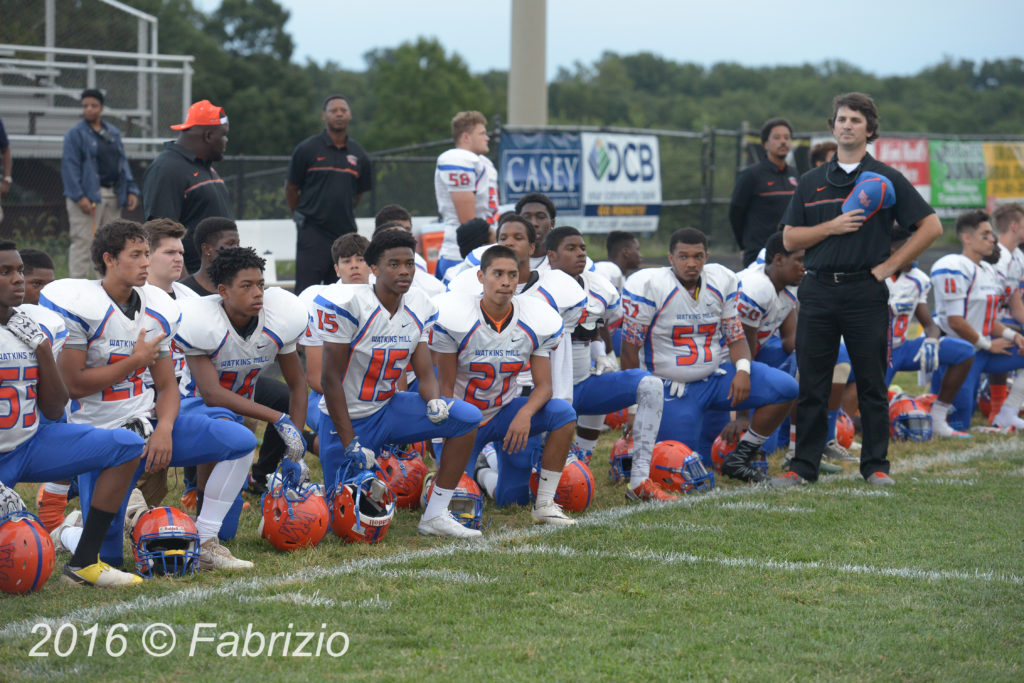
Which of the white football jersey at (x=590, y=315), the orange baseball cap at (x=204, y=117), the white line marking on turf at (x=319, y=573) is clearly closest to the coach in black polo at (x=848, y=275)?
the white line marking on turf at (x=319, y=573)

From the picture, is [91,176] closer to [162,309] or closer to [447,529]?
[162,309]

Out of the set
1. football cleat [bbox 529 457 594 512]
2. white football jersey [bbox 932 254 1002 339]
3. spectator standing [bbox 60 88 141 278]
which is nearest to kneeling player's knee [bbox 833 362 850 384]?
white football jersey [bbox 932 254 1002 339]

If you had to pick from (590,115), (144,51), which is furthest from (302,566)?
(590,115)

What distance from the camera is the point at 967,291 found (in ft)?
30.1

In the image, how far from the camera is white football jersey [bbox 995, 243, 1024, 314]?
9.52 metres

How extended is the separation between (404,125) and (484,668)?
61731mm

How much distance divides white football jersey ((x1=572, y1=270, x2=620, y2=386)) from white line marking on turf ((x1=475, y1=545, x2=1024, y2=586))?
1.72 meters

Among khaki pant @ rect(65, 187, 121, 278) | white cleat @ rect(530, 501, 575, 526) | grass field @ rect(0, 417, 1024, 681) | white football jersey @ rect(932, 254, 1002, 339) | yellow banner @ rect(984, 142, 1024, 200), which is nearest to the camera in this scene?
grass field @ rect(0, 417, 1024, 681)

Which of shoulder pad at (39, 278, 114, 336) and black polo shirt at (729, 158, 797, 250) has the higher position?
black polo shirt at (729, 158, 797, 250)

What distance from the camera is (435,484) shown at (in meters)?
5.93

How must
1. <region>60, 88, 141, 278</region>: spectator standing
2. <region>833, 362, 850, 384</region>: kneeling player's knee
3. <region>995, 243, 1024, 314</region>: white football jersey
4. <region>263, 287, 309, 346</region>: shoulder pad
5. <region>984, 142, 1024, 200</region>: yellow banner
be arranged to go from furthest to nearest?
<region>984, 142, 1024, 200</region>: yellow banner → <region>60, 88, 141, 278</region>: spectator standing → <region>995, 243, 1024, 314</region>: white football jersey → <region>833, 362, 850, 384</region>: kneeling player's knee → <region>263, 287, 309, 346</region>: shoulder pad

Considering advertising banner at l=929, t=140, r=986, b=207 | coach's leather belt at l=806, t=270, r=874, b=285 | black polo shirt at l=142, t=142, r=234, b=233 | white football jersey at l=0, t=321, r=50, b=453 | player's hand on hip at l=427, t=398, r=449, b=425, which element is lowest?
player's hand on hip at l=427, t=398, r=449, b=425

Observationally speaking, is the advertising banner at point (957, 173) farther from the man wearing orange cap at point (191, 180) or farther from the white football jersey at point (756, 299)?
the man wearing orange cap at point (191, 180)

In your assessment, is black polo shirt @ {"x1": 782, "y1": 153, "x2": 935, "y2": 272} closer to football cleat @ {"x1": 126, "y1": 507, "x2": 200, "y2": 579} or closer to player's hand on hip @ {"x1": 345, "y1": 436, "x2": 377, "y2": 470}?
player's hand on hip @ {"x1": 345, "y1": 436, "x2": 377, "y2": 470}
